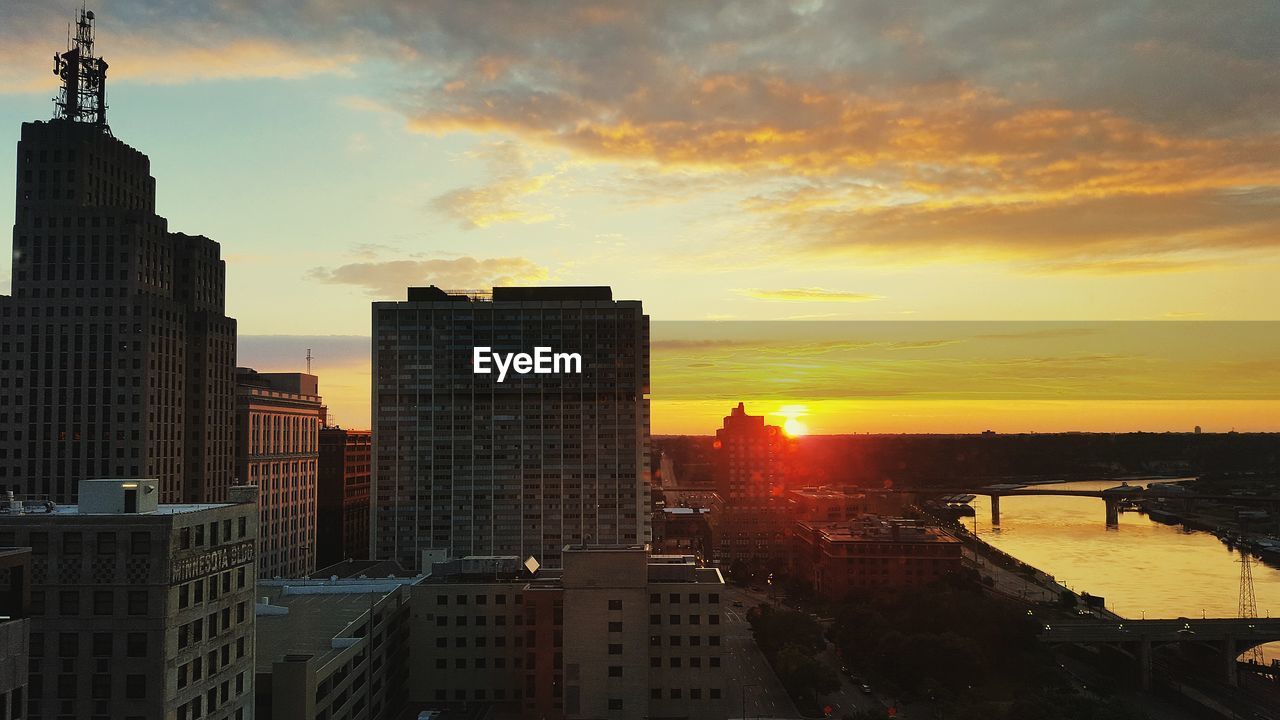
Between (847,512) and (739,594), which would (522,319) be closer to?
(739,594)

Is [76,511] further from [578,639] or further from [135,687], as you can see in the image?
[578,639]

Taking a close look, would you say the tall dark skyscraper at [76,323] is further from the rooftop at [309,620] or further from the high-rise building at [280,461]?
the rooftop at [309,620]

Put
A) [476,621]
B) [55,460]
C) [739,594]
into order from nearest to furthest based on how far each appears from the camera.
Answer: [476,621]
[55,460]
[739,594]

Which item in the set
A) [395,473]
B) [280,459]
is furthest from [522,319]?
[280,459]

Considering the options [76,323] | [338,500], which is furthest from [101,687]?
[338,500]

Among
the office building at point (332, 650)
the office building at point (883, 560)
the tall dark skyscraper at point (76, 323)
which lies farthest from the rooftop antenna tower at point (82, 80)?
the office building at point (883, 560)
